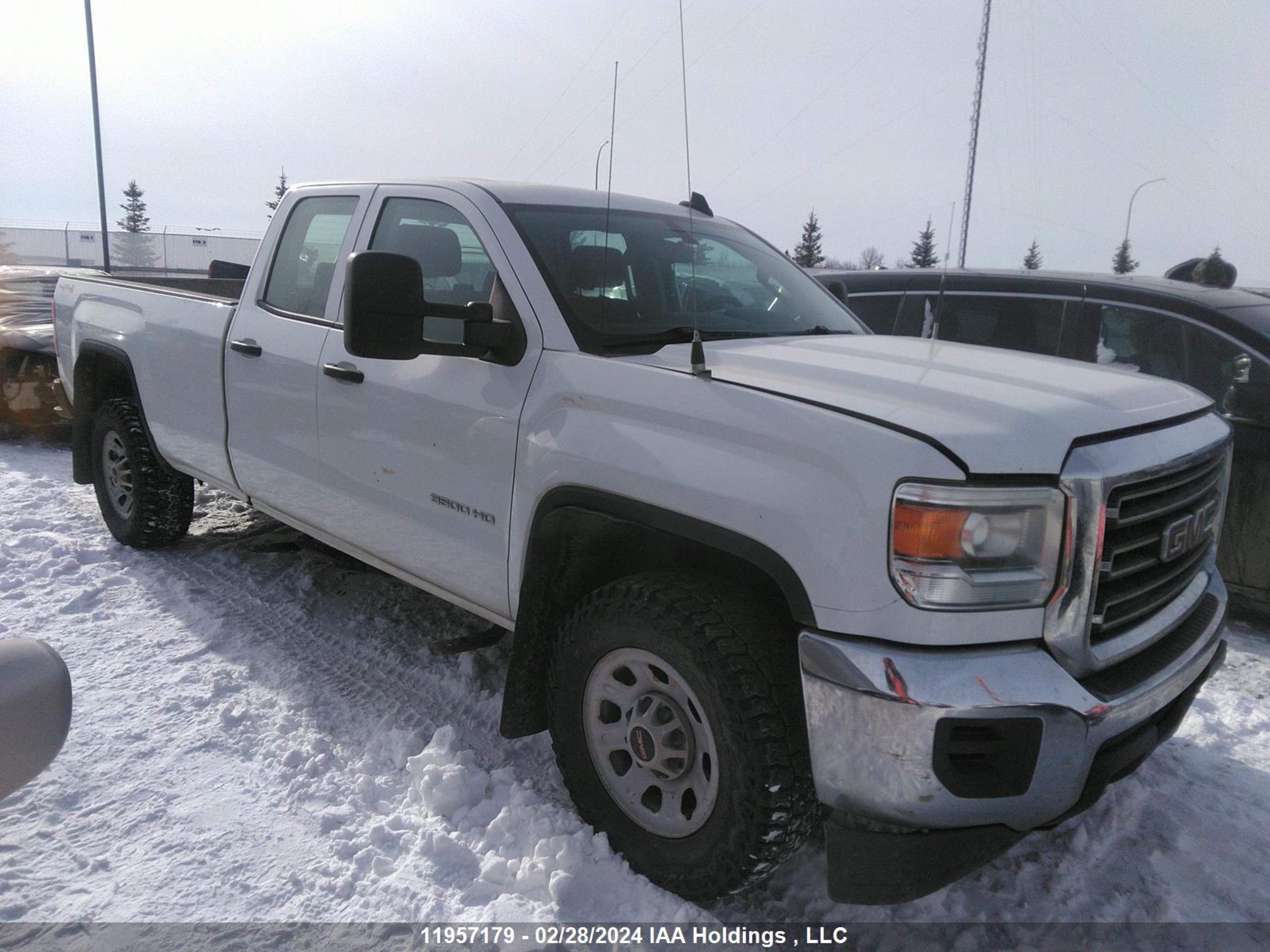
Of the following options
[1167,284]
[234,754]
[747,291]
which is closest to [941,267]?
[1167,284]

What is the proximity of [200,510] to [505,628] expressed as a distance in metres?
4.02

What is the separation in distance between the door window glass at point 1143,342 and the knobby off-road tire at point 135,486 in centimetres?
507

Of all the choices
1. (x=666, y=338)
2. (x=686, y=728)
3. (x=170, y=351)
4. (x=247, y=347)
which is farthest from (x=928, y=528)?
(x=170, y=351)

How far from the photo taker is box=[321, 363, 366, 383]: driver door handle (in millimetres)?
3387

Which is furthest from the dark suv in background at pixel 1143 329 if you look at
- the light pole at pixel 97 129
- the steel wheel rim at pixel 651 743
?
the light pole at pixel 97 129

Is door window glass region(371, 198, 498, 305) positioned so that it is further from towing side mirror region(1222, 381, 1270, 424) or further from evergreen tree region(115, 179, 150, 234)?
evergreen tree region(115, 179, 150, 234)

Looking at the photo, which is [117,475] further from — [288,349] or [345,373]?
[345,373]

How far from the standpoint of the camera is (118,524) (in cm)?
525

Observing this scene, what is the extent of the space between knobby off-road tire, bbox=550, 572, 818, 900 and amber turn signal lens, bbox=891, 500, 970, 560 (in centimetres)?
47

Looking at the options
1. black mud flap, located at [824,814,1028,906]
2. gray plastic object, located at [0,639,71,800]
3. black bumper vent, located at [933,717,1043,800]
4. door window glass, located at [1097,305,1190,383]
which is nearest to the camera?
gray plastic object, located at [0,639,71,800]

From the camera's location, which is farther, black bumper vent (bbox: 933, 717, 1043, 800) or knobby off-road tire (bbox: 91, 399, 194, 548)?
knobby off-road tire (bbox: 91, 399, 194, 548)

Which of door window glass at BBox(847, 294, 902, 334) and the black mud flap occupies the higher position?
door window glass at BBox(847, 294, 902, 334)

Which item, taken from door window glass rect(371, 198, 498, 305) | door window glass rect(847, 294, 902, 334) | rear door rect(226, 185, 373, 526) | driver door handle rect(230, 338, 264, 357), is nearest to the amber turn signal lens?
door window glass rect(371, 198, 498, 305)

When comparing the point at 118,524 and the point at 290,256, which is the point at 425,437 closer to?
the point at 290,256
